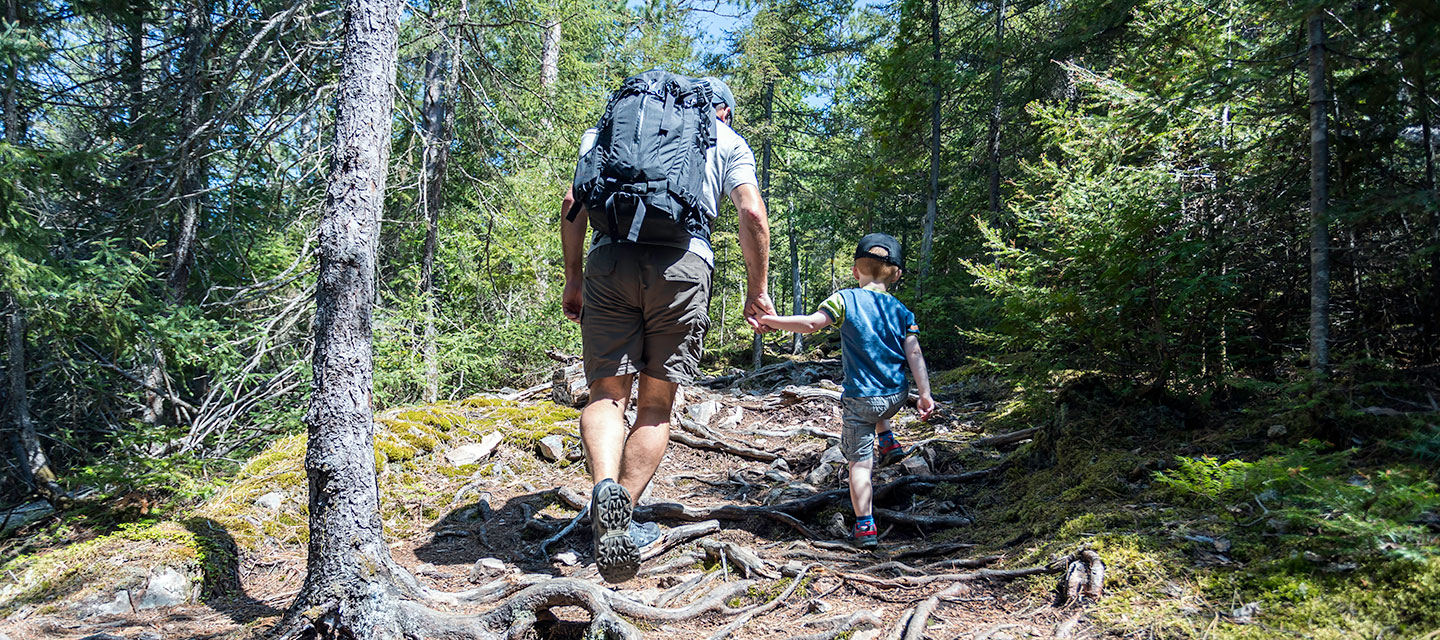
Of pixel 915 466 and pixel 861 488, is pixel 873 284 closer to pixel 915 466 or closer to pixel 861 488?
pixel 861 488

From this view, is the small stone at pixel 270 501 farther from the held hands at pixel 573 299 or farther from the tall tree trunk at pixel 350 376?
the held hands at pixel 573 299

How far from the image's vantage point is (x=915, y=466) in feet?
17.0

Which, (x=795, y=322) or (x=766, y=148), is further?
(x=766, y=148)

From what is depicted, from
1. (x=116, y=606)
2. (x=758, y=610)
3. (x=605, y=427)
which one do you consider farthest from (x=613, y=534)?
(x=116, y=606)

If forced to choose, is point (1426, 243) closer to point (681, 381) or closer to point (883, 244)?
point (883, 244)

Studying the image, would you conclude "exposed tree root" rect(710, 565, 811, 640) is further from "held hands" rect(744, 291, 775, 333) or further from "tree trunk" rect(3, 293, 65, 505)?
"tree trunk" rect(3, 293, 65, 505)

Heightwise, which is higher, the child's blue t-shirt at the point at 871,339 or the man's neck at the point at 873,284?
the man's neck at the point at 873,284

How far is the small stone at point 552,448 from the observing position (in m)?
6.12

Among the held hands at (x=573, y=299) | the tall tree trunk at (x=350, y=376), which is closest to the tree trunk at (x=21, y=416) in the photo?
the tall tree trunk at (x=350, y=376)

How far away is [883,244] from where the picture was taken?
4367 millimetres

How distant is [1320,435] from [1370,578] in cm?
164

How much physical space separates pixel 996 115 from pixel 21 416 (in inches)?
582

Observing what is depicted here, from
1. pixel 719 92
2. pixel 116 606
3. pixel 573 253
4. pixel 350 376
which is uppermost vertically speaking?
pixel 719 92

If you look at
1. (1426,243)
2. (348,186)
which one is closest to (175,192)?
(348,186)
